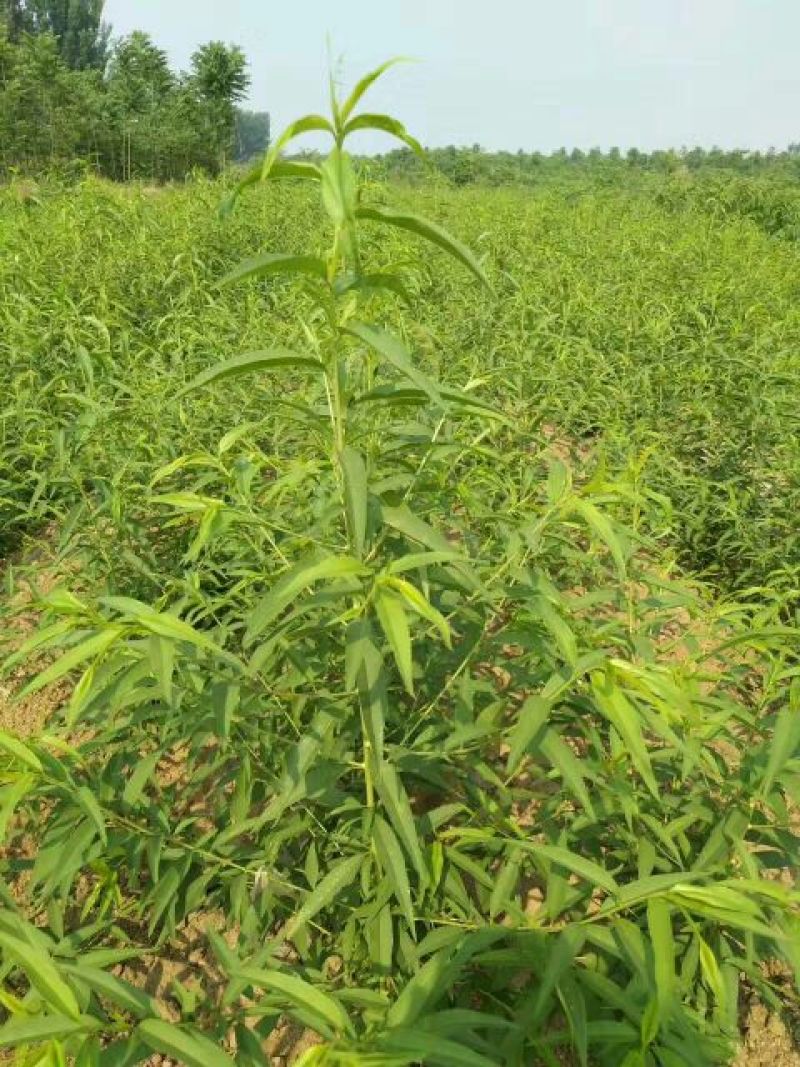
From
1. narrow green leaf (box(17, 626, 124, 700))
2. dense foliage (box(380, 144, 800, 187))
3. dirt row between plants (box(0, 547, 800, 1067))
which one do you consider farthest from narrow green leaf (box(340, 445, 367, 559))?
dense foliage (box(380, 144, 800, 187))

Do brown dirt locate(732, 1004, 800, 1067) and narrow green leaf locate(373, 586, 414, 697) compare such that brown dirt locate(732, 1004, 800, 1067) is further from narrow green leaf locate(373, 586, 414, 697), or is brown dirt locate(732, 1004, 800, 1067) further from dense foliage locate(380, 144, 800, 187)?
dense foliage locate(380, 144, 800, 187)

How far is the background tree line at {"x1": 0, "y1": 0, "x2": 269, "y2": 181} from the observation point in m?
19.0

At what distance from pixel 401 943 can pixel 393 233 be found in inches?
167

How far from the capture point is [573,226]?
26.4ft

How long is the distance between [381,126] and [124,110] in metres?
24.2

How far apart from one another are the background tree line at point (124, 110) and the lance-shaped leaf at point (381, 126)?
17463 millimetres

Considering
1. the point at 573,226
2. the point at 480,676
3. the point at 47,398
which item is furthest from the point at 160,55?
the point at 480,676

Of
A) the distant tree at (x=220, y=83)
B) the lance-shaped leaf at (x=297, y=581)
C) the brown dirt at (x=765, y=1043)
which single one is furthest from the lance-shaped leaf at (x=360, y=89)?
the distant tree at (x=220, y=83)

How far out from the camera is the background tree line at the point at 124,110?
62.3 ft

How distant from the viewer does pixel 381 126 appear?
100 cm

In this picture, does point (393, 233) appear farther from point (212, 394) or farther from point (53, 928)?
point (53, 928)

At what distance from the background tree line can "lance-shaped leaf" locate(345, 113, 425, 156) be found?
1746 centimetres

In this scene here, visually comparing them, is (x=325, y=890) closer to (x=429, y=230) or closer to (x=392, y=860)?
(x=392, y=860)

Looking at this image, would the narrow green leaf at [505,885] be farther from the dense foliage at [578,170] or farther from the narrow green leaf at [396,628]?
the dense foliage at [578,170]
